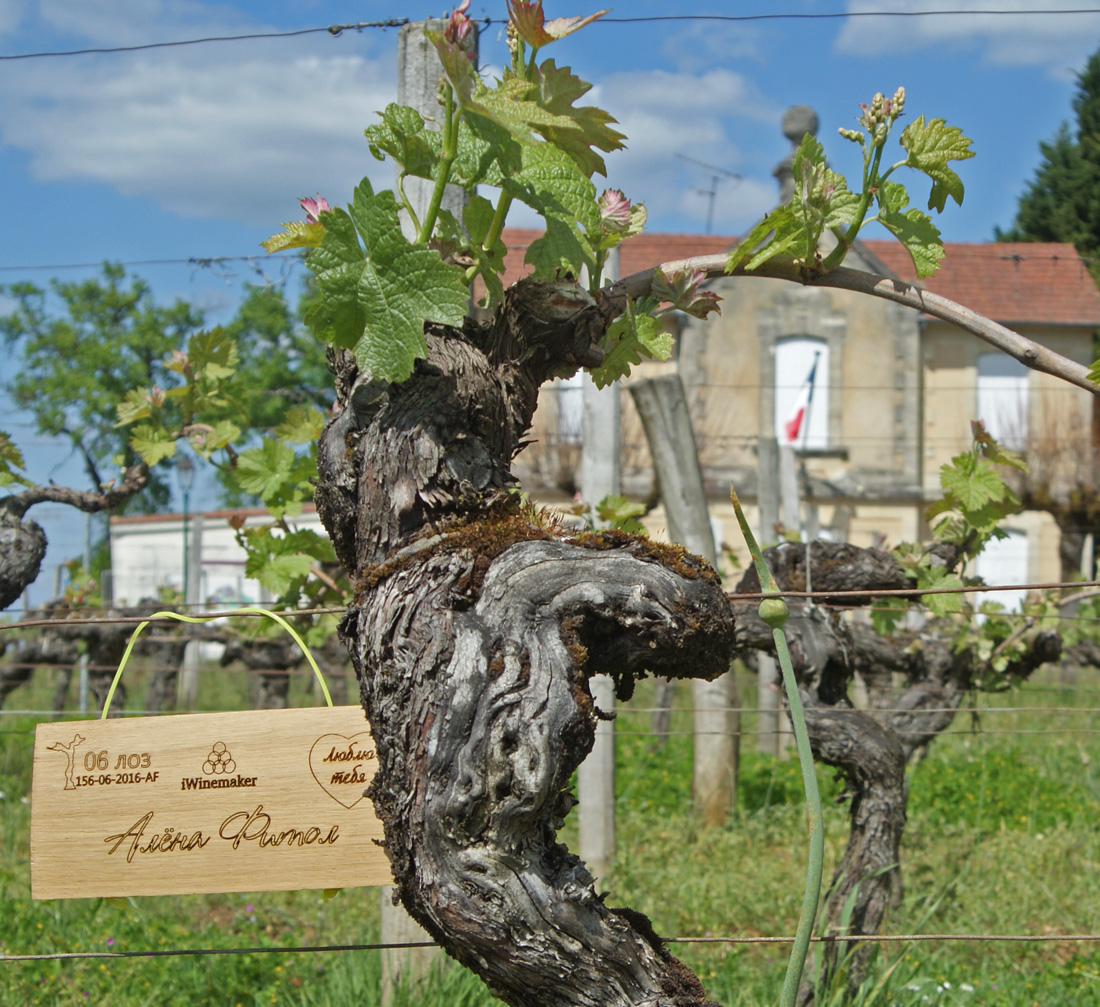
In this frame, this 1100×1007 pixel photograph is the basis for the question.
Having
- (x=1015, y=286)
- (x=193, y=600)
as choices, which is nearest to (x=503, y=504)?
(x=193, y=600)

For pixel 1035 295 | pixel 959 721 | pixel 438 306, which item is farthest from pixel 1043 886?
pixel 1035 295

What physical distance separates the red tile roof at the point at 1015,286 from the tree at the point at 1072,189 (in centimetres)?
770

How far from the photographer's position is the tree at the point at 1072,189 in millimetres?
28922

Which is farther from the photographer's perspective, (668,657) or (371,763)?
(371,763)

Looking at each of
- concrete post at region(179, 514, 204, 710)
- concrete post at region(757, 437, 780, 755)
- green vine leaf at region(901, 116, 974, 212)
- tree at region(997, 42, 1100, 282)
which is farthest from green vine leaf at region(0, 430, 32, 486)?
tree at region(997, 42, 1100, 282)

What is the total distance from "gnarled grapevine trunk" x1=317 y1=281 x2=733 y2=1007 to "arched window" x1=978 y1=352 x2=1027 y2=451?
1982 cm

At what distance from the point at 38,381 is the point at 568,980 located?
1374 inches

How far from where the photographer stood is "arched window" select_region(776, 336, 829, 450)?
20.0 m

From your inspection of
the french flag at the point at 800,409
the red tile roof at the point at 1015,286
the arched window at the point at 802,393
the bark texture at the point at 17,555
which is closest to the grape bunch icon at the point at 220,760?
the bark texture at the point at 17,555

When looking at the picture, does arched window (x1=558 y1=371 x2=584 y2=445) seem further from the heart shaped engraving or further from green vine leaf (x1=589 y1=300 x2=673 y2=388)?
the heart shaped engraving

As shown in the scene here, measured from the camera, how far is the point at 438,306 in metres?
1.50

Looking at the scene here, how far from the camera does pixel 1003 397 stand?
20.6 metres

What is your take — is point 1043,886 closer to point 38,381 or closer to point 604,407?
point 604,407
